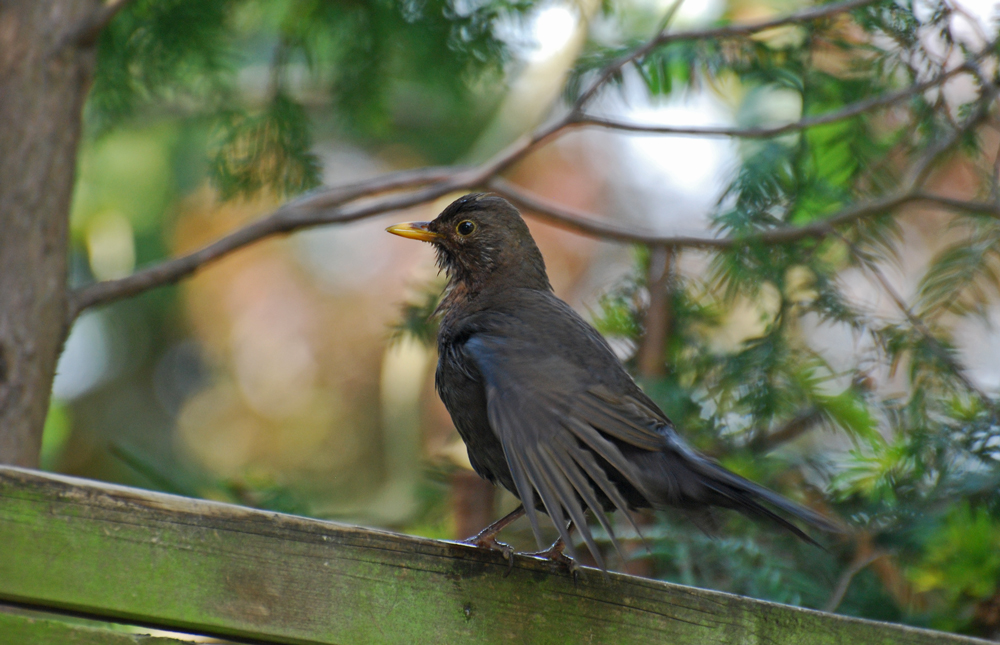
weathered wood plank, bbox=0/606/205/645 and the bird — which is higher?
the bird

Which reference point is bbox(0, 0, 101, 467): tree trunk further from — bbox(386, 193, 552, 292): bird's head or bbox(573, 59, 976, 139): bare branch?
bbox(573, 59, 976, 139): bare branch

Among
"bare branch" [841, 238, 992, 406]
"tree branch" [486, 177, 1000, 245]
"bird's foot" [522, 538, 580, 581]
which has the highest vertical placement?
"tree branch" [486, 177, 1000, 245]

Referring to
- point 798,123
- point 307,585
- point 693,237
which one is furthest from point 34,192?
point 798,123

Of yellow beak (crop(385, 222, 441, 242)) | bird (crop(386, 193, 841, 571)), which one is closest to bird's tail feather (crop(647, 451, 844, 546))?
bird (crop(386, 193, 841, 571))

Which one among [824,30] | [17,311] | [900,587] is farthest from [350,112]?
[900,587]

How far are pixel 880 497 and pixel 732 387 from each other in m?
0.49

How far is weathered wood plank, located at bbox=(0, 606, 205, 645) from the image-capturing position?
4.10 ft

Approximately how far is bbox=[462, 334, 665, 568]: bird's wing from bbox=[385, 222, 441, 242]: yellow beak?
2.02ft

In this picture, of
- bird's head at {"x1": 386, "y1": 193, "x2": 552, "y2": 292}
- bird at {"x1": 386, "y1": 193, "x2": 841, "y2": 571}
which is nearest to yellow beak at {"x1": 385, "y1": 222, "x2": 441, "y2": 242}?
bird's head at {"x1": 386, "y1": 193, "x2": 552, "y2": 292}

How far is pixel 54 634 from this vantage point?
128cm

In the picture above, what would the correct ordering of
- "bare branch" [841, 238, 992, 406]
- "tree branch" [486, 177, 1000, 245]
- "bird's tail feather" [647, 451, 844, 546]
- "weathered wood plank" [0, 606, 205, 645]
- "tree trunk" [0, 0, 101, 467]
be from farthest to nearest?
"tree branch" [486, 177, 1000, 245] → "bare branch" [841, 238, 992, 406] → "tree trunk" [0, 0, 101, 467] → "bird's tail feather" [647, 451, 844, 546] → "weathered wood plank" [0, 606, 205, 645]

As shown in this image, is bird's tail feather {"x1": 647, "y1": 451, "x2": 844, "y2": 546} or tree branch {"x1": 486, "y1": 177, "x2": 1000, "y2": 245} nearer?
bird's tail feather {"x1": 647, "y1": 451, "x2": 844, "y2": 546}

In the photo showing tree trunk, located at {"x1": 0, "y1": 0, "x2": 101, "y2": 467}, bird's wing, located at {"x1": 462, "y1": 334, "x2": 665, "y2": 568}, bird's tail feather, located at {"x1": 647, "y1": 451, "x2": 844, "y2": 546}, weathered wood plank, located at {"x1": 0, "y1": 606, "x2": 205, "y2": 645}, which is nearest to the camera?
weathered wood plank, located at {"x1": 0, "y1": 606, "x2": 205, "y2": 645}

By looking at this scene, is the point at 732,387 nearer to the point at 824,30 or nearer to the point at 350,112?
the point at 824,30
